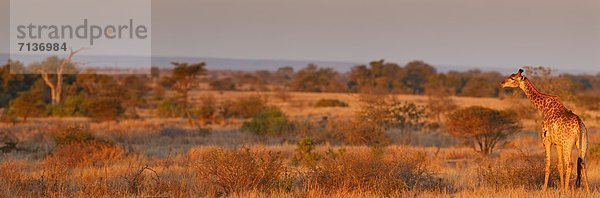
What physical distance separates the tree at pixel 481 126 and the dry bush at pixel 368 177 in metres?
8.77

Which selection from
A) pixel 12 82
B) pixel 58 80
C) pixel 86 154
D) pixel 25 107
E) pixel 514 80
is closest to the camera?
pixel 514 80

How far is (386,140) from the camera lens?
20453mm

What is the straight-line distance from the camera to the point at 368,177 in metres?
9.62

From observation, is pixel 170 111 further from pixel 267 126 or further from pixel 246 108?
pixel 267 126

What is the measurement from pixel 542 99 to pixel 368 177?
3.00 meters

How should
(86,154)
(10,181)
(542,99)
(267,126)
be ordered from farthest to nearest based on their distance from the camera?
(267,126) < (86,154) < (542,99) < (10,181)

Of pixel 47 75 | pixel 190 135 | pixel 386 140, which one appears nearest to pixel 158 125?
pixel 190 135

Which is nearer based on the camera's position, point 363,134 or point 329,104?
point 363,134

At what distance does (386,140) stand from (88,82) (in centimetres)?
3341

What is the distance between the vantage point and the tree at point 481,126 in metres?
18.8

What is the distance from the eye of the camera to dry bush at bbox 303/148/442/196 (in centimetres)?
927

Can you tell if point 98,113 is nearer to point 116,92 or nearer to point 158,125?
point 158,125

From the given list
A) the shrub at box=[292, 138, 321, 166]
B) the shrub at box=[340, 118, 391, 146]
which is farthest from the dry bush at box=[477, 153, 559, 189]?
the shrub at box=[340, 118, 391, 146]

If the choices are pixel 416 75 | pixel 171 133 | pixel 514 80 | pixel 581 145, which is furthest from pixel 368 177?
pixel 416 75
